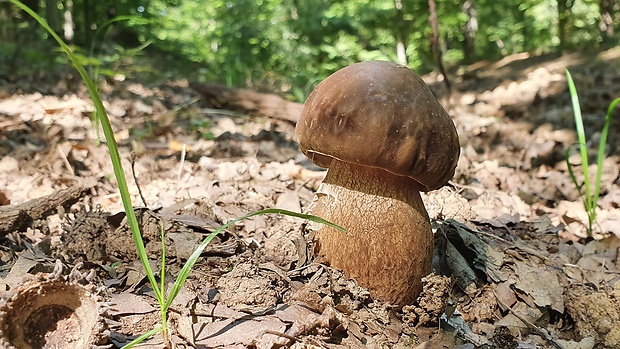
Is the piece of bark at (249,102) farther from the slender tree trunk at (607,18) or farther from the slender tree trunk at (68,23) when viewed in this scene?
the slender tree trunk at (607,18)

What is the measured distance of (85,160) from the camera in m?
4.04

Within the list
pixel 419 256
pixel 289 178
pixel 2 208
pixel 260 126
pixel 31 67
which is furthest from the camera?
pixel 31 67

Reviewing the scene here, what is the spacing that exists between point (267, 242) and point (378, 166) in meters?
0.81

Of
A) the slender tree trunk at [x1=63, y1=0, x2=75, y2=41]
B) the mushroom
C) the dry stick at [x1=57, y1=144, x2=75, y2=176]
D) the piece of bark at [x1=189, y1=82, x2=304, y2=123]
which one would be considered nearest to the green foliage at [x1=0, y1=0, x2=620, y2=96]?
the slender tree trunk at [x1=63, y1=0, x2=75, y2=41]

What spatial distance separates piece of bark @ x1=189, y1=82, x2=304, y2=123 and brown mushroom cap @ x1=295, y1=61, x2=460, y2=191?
3760 mm

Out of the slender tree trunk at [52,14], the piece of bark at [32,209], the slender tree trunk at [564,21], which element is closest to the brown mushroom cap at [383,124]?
the piece of bark at [32,209]

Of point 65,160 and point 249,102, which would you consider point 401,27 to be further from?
point 65,160

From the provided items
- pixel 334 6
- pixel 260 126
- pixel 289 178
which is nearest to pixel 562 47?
pixel 334 6

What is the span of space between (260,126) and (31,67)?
496cm

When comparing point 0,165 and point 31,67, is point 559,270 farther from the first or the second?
point 31,67

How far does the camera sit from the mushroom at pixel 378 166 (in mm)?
1975

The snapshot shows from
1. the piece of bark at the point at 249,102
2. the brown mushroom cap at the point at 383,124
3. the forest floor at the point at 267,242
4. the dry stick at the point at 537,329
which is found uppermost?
the brown mushroom cap at the point at 383,124

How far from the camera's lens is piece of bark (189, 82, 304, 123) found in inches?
239

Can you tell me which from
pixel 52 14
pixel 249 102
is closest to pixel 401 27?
pixel 249 102
